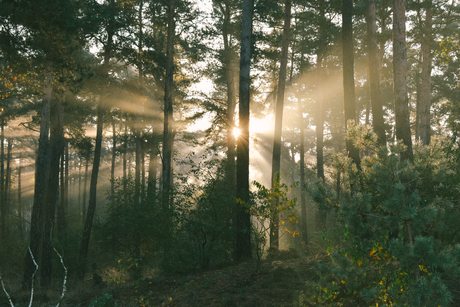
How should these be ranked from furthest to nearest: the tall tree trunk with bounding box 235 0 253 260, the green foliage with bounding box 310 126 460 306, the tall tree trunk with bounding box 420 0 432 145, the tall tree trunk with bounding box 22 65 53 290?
1. the tall tree trunk with bounding box 420 0 432 145
2. the tall tree trunk with bounding box 22 65 53 290
3. the tall tree trunk with bounding box 235 0 253 260
4. the green foliage with bounding box 310 126 460 306

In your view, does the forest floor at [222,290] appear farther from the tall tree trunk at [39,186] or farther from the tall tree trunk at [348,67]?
the tall tree trunk at [348,67]

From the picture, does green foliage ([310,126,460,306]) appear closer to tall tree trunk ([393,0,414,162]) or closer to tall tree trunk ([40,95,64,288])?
tall tree trunk ([393,0,414,162])

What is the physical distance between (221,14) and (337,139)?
1487 cm

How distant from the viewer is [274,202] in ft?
20.5

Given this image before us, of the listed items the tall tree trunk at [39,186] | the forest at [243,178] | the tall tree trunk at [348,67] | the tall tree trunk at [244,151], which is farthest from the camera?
the tall tree trunk at [39,186]

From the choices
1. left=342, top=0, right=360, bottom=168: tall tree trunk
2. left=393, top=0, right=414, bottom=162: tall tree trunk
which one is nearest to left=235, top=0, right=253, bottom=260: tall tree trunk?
left=342, top=0, right=360, bottom=168: tall tree trunk

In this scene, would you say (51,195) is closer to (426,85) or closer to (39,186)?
(39,186)

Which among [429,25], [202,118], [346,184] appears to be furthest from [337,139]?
[346,184]

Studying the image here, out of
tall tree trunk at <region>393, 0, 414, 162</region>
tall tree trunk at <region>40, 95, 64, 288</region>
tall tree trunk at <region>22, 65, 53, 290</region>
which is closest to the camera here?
tall tree trunk at <region>393, 0, 414, 162</region>

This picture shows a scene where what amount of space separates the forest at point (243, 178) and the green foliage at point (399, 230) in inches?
0.8

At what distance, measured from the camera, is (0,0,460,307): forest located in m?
3.23

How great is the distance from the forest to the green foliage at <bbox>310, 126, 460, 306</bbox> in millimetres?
20

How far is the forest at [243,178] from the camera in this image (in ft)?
10.6

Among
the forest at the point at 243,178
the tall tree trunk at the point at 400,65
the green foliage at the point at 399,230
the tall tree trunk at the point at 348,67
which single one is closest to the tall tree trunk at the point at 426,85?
the forest at the point at 243,178
